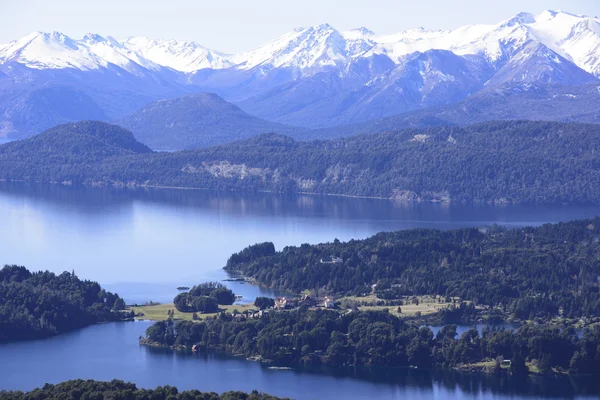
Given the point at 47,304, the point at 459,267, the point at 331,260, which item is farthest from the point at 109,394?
the point at 331,260

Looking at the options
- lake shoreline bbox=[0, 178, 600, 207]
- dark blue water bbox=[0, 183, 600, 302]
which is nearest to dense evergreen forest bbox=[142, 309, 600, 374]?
dark blue water bbox=[0, 183, 600, 302]

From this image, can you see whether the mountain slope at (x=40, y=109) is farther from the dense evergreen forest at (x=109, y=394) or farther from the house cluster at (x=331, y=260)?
the dense evergreen forest at (x=109, y=394)

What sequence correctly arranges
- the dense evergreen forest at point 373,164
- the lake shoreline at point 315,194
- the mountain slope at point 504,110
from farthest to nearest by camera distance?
the mountain slope at point 504,110
the dense evergreen forest at point 373,164
the lake shoreline at point 315,194

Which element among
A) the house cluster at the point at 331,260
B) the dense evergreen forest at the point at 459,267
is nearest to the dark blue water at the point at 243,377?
the dense evergreen forest at the point at 459,267

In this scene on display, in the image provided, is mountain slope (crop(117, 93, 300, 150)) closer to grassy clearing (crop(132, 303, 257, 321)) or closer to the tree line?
the tree line

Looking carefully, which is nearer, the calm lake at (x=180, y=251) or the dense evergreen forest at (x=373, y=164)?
the calm lake at (x=180, y=251)

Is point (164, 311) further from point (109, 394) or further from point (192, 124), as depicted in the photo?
point (192, 124)

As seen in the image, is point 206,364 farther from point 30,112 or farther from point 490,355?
point 30,112
